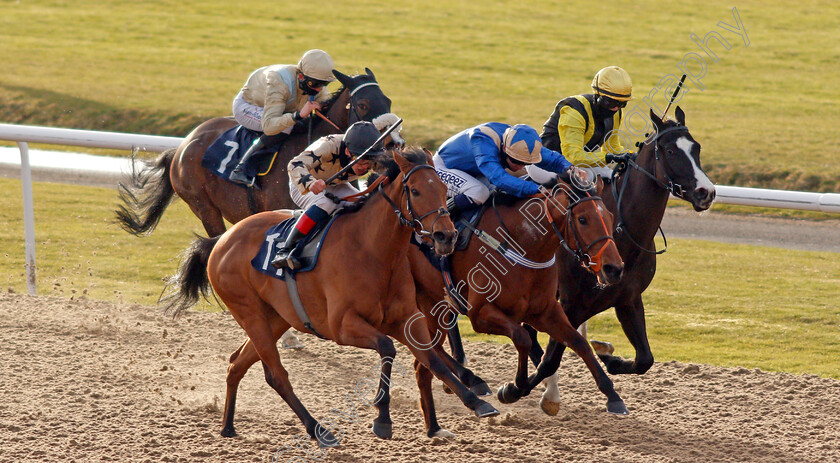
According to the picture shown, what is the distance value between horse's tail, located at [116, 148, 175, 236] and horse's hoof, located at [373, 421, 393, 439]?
3.48 meters

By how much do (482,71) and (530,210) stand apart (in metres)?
15.4

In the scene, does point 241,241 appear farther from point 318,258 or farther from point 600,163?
point 600,163

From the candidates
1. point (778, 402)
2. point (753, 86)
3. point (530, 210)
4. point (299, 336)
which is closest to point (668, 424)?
point (778, 402)

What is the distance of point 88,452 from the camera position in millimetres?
4664

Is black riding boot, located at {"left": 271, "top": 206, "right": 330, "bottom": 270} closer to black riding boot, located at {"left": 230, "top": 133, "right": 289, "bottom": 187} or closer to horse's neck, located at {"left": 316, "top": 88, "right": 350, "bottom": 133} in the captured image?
horse's neck, located at {"left": 316, "top": 88, "right": 350, "bottom": 133}

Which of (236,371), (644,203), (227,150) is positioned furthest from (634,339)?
(227,150)

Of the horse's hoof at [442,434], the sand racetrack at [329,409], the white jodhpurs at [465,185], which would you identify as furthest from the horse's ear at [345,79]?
the horse's hoof at [442,434]

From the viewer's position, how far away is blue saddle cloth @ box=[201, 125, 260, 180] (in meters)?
6.68

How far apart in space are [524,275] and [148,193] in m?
3.67

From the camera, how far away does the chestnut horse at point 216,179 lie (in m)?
6.20

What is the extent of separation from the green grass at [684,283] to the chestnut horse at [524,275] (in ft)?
6.36

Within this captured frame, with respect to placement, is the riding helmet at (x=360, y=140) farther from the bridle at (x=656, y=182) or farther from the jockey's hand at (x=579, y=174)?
the bridle at (x=656, y=182)

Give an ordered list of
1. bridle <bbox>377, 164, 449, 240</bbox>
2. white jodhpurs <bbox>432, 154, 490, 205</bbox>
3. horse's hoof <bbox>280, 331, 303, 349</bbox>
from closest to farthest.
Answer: bridle <bbox>377, 164, 449, 240</bbox> → white jodhpurs <bbox>432, 154, 490, 205</bbox> → horse's hoof <bbox>280, 331, 303, 349</bbox>

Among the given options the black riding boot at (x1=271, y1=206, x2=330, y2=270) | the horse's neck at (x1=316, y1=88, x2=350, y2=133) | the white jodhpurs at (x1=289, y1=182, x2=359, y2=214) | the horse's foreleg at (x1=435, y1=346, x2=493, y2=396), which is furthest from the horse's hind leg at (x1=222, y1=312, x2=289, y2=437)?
the horse's neck at (x1=316, y1=88, x2=350, y2=133)
